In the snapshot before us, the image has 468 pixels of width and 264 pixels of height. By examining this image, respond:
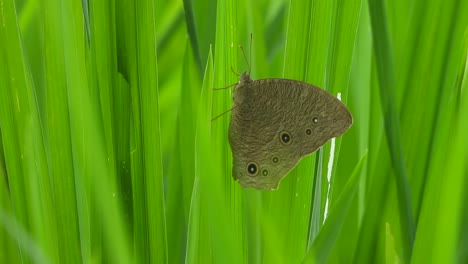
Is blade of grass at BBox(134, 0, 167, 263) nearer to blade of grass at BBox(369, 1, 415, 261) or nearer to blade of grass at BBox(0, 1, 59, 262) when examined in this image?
blade of grass at BBox(0, 1, 59, 262)

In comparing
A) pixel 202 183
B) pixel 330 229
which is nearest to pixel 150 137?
pixel 202 183

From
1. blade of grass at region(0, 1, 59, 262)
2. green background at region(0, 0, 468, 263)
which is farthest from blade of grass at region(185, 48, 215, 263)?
blade of grass at region(0, 1, 59, 262)

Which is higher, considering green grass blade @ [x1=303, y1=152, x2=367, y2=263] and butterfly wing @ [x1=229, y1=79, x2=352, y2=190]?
butterfly wing @ [x1=229, y1=79, x2=352, y2=190]

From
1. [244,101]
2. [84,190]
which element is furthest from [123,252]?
[244,101]

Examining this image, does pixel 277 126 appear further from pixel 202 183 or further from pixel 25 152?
pixel 25 152
